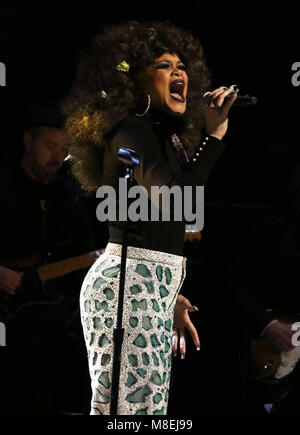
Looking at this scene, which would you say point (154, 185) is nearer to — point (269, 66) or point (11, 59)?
point (11, 59)

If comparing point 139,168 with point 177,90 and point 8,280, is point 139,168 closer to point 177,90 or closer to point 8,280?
point 177,90

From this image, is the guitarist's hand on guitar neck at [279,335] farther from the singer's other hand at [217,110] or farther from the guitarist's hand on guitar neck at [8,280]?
the singer's other hand at [217,110]

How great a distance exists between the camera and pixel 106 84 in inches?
99.5

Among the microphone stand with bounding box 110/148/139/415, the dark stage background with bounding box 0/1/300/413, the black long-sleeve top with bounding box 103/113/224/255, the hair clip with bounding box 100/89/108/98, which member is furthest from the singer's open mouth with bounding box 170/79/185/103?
the dark stage background with bounding box 0/1/300/413

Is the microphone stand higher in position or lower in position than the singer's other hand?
lower

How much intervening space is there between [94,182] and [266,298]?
7.53 feet

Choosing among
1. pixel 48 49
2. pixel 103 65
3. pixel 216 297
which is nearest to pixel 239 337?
pixel 216 297

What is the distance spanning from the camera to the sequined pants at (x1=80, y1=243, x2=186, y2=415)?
2.23 meters

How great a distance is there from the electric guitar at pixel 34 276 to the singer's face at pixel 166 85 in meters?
2.10

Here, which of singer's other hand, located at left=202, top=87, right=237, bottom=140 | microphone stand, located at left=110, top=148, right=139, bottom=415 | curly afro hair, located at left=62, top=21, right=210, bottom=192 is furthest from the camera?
curly afro hair, located at left=62, top=21, right=210, bottom=192

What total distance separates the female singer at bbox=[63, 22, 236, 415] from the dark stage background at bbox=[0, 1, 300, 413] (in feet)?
6.61

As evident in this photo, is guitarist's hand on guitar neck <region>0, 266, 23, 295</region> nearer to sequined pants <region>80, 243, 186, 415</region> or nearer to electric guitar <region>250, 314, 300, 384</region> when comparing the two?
electric guitar <region>250, 314, 300, 384</region>

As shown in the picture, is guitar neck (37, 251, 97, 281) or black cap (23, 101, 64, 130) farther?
black cap (23, 101, 64, 130)

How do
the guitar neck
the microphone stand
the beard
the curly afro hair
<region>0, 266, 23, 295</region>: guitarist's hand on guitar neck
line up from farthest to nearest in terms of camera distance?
1. the beard
2. the guitar neck
3. <region>0, 266, 23, 295</region>: guitarist's hand on guitar neck
4. the curly afro hair
5. the microphone stand
